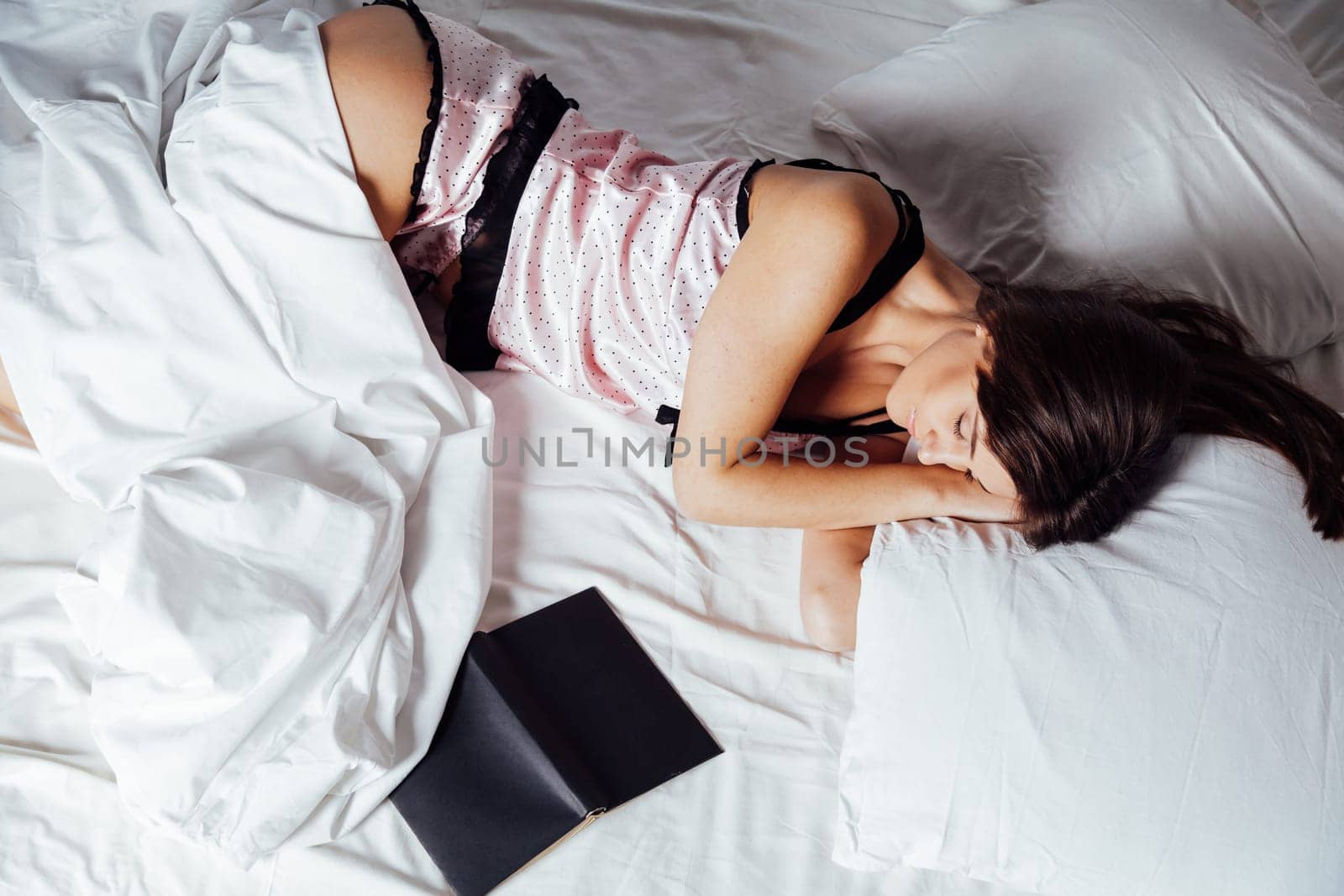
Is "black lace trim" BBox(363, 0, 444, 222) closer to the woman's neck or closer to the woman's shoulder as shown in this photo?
the woman's shoulder

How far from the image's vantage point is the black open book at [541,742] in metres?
0.98

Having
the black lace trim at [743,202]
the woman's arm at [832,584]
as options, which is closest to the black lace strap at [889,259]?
the black lace trim at [743,202]

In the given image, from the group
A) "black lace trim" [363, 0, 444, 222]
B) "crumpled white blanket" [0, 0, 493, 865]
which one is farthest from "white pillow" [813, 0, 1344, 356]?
"crumpled white blanket" [0, 0, 493, 865]

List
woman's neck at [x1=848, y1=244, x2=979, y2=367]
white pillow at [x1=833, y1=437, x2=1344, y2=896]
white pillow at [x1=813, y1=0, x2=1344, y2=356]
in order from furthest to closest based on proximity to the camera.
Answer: white pillow at [x1=813, y1=0, x2=1344, y2=356], woman's neck at [x1=848, y1=244, x2=979, y2=367], white pillow at [x1=833, y1=437, x2=1344, y2=896]

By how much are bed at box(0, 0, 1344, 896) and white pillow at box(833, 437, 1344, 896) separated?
96 mm

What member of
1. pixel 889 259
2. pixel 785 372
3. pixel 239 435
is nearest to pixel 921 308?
pixel 889 259

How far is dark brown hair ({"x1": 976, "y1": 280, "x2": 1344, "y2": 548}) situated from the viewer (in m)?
0.95

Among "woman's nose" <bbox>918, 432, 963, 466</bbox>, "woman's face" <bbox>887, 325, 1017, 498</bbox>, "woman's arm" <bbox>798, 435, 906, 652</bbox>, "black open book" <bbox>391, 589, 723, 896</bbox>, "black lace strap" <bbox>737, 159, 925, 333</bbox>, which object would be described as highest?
"black lace strap" <bbox>737, 159, 925, 333</bbox>

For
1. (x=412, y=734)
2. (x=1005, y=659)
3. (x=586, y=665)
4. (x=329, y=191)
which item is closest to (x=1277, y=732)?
(x=1005, y=659)

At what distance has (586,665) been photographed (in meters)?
1.12

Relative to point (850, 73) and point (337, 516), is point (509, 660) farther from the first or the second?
point (850, 73)

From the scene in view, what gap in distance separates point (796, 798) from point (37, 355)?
0.92 m

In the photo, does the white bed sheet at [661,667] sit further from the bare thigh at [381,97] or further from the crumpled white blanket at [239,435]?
the bare thigh at [381,97]

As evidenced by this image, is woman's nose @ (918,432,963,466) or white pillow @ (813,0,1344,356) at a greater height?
white pillow @ (813,0,1344,356)
